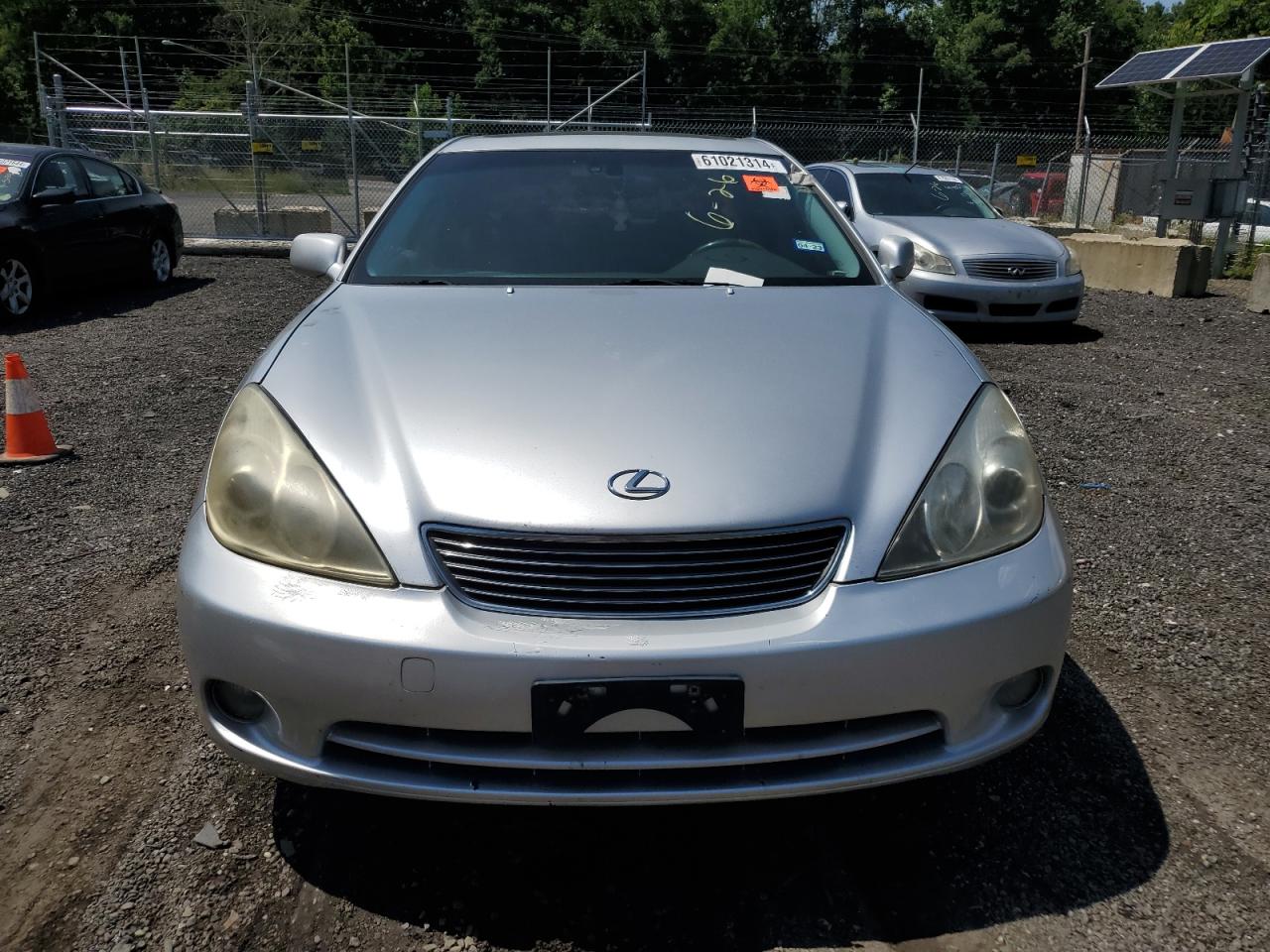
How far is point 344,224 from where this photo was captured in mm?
16609

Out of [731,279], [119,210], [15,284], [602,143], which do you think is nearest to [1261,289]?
[602,143]

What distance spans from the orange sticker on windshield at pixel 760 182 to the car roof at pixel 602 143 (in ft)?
0.74

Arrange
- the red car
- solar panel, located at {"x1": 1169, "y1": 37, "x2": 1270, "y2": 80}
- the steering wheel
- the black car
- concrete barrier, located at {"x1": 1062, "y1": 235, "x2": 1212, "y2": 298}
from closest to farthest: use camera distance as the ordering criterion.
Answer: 1. the steering wheel
2. the black car
3. concrete barrier, located at {"x1": 1062, "y1": 235, "x2": 1212, "y2": 298}
4. solar panel, located at {"x1": 1169, "y1": 37, "x2": 1270, "y2": 80}
5. the red car

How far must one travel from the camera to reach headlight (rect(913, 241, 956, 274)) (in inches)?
338

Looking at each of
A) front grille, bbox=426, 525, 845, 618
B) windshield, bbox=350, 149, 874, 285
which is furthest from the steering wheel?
front grille, bbox=426, 525, 845, 618

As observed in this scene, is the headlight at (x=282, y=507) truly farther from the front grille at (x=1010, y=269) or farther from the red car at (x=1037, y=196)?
the red car at (x=1037, y=196)

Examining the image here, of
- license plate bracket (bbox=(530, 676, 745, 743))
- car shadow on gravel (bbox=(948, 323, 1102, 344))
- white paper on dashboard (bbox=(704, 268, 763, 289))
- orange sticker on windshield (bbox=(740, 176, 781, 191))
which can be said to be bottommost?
car shadow on gravel (bbox=(948, 323, 1102, 344))

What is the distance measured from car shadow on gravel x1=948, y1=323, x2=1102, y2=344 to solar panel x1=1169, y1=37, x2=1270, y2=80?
600 centimetres

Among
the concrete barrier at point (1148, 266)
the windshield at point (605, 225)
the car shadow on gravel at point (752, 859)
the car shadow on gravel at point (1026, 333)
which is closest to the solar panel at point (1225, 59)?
the concrete barrier at point (1148, 266)

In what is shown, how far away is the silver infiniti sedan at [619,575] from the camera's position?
1.89 meters

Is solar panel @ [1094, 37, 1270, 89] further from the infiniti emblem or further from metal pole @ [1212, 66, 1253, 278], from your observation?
the infiniti emblem

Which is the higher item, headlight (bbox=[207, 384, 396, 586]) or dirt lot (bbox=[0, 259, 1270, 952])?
headlight (bbox=[207, 384, 396, 586])

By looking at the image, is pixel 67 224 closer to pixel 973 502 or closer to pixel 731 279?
pixel 731 279

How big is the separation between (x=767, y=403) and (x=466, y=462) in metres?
0.67
